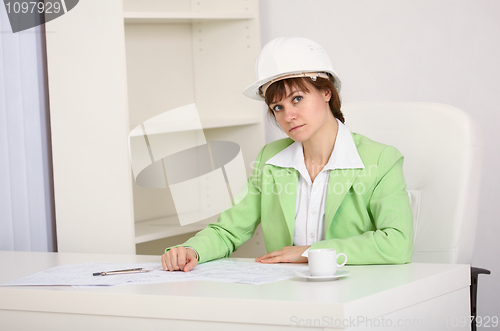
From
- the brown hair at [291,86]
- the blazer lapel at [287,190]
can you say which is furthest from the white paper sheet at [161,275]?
the brown hair at [291,86]

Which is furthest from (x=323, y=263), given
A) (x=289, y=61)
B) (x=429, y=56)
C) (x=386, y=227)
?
(x=429, y=56)

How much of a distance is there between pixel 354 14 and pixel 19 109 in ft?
4.50

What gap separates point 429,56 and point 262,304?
1518mm

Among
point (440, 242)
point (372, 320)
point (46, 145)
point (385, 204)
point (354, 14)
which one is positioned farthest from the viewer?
point (354, 14)

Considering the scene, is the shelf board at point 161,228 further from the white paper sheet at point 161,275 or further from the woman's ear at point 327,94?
the woman's ear at point 327,94

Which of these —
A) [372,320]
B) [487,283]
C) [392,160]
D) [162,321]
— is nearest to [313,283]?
[372,320]

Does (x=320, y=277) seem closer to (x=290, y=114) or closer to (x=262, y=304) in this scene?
A: (x=262, y=304)

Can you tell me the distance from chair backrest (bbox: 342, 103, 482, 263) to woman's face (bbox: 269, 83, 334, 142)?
29 cm

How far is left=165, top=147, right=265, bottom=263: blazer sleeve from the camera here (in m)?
1.54

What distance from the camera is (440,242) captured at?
156 cm

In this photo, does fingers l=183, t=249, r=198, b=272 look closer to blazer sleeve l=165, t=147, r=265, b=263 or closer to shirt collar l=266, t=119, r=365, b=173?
blazer sleeve l=165, t=147, r=265, b=263

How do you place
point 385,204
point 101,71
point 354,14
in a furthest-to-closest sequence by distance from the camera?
point 354,14 < point 101,71 < point 385,204

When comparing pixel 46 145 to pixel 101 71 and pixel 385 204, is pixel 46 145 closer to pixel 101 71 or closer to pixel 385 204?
pixel 101 71

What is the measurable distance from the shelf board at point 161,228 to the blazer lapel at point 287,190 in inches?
25.8
